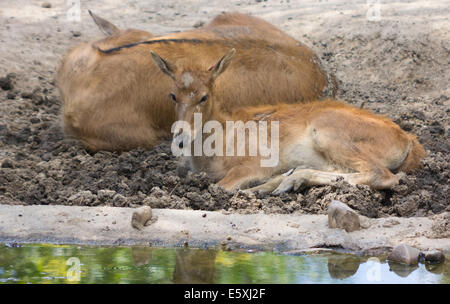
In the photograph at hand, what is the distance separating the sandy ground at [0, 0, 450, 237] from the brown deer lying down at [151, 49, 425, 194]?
19 centimetres

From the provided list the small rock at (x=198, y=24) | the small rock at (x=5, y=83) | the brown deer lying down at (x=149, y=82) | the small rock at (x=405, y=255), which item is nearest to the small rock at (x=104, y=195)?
the brown deer lying down at (x=149, y=82)

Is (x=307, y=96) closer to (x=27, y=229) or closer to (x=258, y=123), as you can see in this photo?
(x=258, y=123)

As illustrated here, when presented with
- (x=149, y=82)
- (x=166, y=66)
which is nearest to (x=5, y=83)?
(x=149, y=82)

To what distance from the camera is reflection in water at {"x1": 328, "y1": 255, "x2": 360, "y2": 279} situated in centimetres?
479

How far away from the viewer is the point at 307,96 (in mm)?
8297

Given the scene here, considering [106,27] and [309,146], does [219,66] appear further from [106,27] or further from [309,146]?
[106,27]

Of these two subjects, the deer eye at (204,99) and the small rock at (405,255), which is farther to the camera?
the deer eye at (204,99)

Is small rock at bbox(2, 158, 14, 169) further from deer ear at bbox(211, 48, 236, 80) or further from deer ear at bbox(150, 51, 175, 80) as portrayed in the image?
deer ear at bbox(211, 48, 236, 80)

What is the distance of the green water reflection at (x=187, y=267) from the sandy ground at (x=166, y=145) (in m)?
0.81

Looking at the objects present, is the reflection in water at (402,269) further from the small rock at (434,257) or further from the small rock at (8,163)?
the small rock at (8,163)

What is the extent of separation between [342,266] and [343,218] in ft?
1.67

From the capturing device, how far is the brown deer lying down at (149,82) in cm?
782

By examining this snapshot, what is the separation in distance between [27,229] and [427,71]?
6.11 metres
